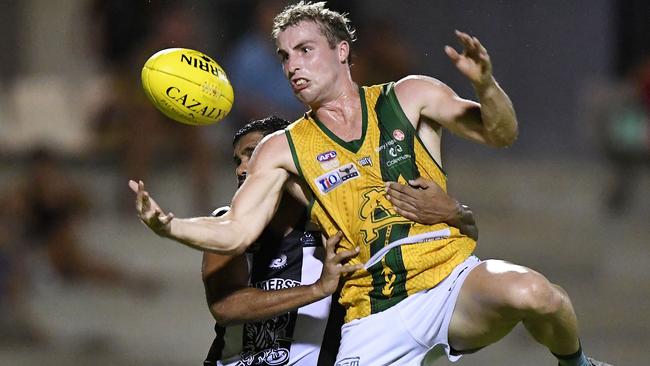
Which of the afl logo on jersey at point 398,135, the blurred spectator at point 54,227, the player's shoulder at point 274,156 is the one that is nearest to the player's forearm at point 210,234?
the player's shoulder at point 274,156

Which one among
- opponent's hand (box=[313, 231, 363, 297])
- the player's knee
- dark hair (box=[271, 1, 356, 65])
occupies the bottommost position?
the player's knee

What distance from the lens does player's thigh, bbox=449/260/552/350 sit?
12.0 ft

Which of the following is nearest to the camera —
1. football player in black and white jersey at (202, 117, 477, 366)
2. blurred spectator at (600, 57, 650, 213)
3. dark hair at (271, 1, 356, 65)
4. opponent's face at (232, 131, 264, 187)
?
dark hair at (271, 1, 356, 65)

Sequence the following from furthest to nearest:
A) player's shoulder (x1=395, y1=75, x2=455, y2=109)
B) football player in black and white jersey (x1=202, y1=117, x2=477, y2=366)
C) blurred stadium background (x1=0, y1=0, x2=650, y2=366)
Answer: blurred stadium background (x1=0, y1=0, x2=650, y2=366) < football player in black and white jersey (x1=202, y1=117, x2=477, y2=366) < player's shoulder (x1=395, y1=75, x2=455, y2=109)

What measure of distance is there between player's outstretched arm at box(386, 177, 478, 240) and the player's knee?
39 cm

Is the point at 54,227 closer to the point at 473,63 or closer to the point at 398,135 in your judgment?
the point at 398,135

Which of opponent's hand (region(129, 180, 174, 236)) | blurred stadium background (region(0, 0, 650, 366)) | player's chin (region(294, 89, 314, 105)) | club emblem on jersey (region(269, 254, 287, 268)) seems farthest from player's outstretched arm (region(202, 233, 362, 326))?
blurred stadium background (region(0, 0, 650, 366))

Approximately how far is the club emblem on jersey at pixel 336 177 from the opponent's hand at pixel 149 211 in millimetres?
622

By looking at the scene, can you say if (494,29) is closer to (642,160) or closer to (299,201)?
(642,160)

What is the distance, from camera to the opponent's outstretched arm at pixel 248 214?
12.3ft

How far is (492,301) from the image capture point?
374 cm

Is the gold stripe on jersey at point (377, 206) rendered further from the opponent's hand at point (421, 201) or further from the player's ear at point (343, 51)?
the player's ear at point (343, 51)

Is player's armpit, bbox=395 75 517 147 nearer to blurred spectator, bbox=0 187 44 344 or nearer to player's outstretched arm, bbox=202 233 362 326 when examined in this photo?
player's outstretched arm, bbox=202 233 362 326

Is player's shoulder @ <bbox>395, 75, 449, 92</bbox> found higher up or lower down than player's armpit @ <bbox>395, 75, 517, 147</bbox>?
higher up
